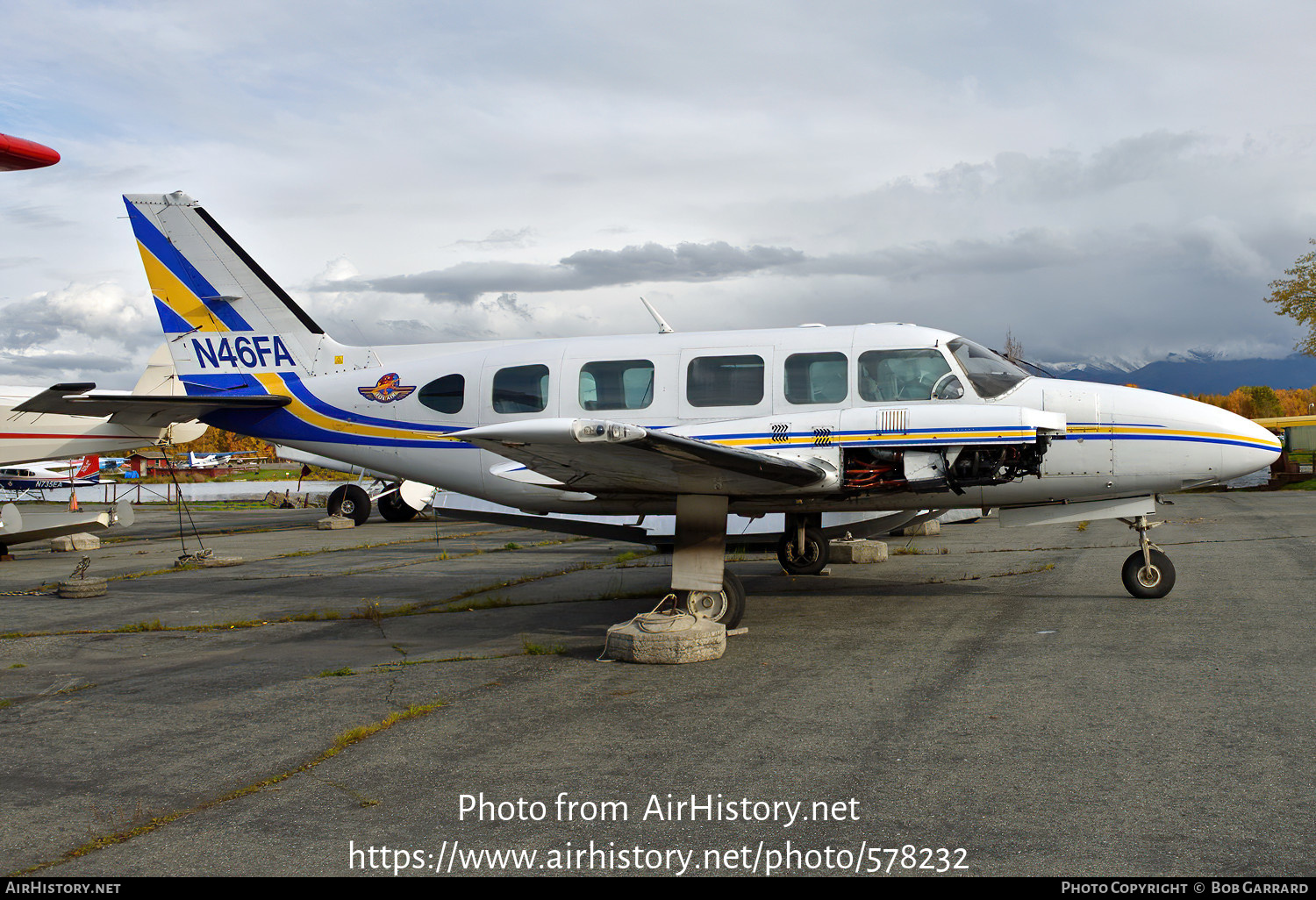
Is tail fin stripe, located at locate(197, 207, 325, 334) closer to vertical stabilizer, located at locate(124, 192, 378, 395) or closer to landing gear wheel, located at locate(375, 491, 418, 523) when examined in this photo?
vertical stabilizer, located at locate(124, 192, 378, 395)

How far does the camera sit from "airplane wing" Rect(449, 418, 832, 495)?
267 inches

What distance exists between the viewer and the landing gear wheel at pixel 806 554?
498 inches

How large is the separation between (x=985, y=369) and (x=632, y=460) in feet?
13.1

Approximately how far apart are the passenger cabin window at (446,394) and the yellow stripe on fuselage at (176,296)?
3356 mm

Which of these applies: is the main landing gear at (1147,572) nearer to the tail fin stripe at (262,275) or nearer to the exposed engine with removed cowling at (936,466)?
the exposed engine with removed cowling at (936,466)

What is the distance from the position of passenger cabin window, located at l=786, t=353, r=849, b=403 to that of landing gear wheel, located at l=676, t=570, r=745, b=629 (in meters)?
2.03

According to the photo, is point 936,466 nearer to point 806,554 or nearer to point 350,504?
point 806,554

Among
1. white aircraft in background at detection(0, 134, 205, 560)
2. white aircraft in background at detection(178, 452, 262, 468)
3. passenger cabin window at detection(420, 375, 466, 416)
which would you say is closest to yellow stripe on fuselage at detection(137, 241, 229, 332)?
passenger cabin window at detection(420, 375, 466, 416)

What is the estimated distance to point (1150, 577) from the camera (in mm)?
9945

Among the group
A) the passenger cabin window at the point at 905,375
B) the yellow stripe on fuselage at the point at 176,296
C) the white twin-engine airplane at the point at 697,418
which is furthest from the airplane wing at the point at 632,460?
the yellow stripe on fuselage at the point at 176,296

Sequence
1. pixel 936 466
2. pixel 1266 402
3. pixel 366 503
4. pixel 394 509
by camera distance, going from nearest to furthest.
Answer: pixel 936 466 → pixel 366 503 → pixel 394 509 → pixel 1266 402

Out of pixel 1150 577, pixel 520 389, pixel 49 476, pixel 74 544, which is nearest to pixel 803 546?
pixel 1150 577
